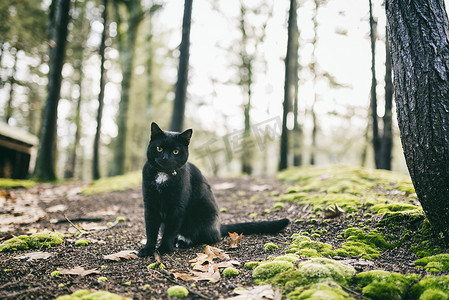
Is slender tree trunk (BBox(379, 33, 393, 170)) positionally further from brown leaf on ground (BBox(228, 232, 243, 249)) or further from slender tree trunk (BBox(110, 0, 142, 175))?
slender tree trunk (BBox(110, 0, 142, 175))

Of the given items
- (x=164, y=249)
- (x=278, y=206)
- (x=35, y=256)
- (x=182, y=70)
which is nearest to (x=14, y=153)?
(x=182, y=70)

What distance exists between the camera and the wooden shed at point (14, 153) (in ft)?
28.7

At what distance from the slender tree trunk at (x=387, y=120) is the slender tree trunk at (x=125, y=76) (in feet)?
33.0

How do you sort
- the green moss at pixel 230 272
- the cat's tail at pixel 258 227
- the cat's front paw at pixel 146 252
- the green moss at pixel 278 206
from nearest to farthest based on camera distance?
the green moss at pixel 230 272
the cat's front paw at pixel 146 252
the cat's tail at pixel 258 227
the green moss at pixel 278 206

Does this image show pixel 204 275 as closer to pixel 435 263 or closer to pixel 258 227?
pixel 258 227

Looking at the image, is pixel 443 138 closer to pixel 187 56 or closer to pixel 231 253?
pixel 231 253

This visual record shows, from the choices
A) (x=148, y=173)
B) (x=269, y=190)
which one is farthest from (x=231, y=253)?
(x=269, y=190)

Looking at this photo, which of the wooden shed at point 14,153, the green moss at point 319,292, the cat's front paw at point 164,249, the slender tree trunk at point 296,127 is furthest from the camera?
the slender tree trunk at point 296,127

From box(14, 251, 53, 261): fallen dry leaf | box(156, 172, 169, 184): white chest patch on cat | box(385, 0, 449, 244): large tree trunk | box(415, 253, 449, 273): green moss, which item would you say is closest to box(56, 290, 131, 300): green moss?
box(14, 251, 53, 261): fallen dry leaf

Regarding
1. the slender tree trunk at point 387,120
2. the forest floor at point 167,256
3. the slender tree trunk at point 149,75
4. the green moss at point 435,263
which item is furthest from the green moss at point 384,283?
the slender tree trunk at point 149,75

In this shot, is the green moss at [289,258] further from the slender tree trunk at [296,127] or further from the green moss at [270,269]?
the slender tree trunk at [296,127]

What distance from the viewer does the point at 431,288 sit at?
6.30ft

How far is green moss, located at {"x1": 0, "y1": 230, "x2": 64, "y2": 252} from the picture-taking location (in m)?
3.07

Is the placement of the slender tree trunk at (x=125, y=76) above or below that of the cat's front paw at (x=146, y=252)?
above
